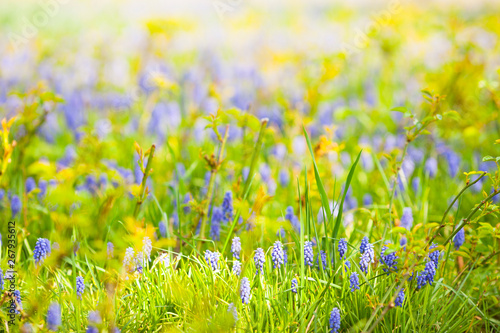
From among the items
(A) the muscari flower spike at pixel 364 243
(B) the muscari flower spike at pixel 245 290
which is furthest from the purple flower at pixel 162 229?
(A) the muscari flower spike at pixel 364 243

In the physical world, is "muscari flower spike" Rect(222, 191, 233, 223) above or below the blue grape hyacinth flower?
above

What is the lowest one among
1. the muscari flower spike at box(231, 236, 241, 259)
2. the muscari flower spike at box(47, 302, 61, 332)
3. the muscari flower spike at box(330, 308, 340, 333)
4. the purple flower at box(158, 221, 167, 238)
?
the muscari flower spike at box(330, 308, 340, 333)

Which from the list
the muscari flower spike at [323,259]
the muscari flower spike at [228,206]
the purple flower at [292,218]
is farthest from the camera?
the purple flower at [292,218]

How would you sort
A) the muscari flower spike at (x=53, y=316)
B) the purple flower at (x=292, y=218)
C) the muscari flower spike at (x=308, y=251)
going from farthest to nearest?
the purple flower at (x=292, y=218) → the muscari flower spike at (x=308, y=251) → the muscari flower spike at (x=53, y=316)

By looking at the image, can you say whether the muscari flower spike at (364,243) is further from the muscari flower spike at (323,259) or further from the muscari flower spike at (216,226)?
the muscari flower spike at (216,226)

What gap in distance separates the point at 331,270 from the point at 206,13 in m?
13.4

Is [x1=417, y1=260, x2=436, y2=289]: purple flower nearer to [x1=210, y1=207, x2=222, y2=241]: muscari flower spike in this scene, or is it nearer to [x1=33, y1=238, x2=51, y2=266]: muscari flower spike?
[x1=210, y1=207, x2=222, y2=241]: muscari flower spike

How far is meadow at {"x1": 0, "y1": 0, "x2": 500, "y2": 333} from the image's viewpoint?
199 centimetres

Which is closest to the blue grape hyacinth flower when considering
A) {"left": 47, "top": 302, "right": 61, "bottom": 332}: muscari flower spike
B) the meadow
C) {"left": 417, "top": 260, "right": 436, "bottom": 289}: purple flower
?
the meadow

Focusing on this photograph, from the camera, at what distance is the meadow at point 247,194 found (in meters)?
1.99

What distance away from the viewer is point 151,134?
4754 mm

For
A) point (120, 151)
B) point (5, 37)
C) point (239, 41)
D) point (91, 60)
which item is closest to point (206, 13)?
point (239, 41)

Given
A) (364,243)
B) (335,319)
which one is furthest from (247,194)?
(335,319)

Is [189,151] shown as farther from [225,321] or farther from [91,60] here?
[91,60]
